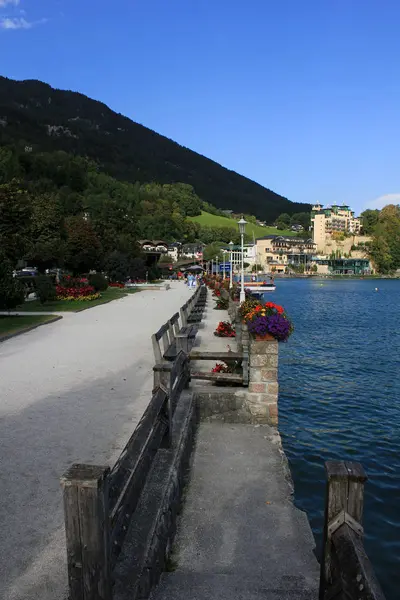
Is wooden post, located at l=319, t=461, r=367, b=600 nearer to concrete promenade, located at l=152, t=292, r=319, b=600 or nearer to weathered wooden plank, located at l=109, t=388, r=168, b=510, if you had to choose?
weathered wooden plank, located at l=109, t=388, r=168, b=510

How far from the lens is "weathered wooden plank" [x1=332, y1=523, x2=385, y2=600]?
7.50 ft

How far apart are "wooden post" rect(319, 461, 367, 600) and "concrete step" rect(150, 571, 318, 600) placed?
1.32 m

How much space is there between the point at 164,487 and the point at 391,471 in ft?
18.2

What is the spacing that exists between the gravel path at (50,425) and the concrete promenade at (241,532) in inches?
42.0

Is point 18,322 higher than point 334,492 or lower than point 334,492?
lower

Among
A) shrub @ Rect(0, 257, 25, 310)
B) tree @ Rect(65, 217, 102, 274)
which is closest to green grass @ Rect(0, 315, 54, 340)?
shrub @ Rect(0, 257, 25, 310)

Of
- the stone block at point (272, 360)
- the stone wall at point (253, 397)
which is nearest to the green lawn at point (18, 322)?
the stone wall at point (253, 397)

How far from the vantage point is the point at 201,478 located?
19.2ft

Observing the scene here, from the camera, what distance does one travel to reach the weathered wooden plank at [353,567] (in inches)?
90.0

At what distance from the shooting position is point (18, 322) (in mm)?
18641

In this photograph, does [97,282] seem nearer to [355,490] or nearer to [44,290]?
[44,290]

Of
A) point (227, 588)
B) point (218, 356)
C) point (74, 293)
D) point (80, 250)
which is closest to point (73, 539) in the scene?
point (227, 588)

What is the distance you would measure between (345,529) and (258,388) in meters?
5.08

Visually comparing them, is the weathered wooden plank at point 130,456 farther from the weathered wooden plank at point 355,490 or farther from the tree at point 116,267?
the tree at point 116,267
